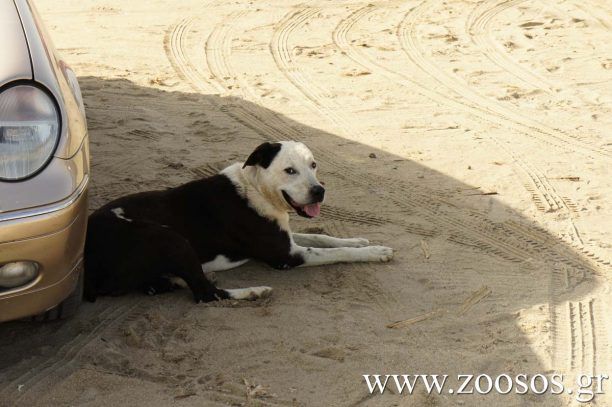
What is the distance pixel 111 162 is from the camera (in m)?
7.35

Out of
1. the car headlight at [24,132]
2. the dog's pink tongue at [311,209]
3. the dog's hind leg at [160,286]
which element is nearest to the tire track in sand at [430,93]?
the dog's pink tongue at [311,209]

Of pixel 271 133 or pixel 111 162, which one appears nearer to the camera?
pixel 111 162

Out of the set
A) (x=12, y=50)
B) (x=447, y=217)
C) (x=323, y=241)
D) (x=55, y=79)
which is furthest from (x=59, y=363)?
(x=447, y=217)

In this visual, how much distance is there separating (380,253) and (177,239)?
141 centimetres

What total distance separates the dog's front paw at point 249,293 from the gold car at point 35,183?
1.36 m

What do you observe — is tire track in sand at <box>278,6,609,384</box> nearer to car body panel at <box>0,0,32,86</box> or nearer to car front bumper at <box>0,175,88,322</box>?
car front bumper at <box>0,175,88,322</box>

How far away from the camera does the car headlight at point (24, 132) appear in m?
3.90

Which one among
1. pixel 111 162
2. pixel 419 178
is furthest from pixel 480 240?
pixel 111 162

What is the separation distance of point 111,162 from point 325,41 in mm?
4267

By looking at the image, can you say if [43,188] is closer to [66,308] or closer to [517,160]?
[66,308]

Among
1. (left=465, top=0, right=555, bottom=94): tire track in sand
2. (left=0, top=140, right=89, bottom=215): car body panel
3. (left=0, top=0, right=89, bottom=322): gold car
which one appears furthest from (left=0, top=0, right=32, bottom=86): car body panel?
(left=465, top=0, right=555, bottom=94): tire track in sand

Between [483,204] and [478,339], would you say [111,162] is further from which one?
[478,339]

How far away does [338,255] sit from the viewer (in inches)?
232

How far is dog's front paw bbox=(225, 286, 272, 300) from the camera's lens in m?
5.39
